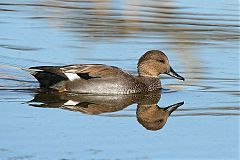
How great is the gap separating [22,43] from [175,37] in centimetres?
260

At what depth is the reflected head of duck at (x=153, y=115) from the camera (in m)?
8.87

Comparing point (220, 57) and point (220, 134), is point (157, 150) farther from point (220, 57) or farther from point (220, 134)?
point (220, 57)

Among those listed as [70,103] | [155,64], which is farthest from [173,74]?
[70,103]

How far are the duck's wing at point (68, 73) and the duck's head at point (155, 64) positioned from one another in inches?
23.9

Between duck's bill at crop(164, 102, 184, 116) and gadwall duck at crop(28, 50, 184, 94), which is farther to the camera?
gadwall duck at crop(28, 50, 184, 94)

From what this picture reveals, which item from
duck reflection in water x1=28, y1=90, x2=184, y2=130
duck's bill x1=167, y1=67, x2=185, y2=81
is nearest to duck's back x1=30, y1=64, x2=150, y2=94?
duck reflection in water x1=28, y1=90, x2=184, y2=130

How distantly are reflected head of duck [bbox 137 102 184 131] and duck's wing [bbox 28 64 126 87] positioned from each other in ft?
3.05

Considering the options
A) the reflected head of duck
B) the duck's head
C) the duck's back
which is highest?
the duck's head

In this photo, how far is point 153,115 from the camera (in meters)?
9.46

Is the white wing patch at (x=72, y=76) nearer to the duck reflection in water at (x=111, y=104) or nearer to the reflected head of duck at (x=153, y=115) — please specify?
the duck reflection in water at (x=111, y=104)

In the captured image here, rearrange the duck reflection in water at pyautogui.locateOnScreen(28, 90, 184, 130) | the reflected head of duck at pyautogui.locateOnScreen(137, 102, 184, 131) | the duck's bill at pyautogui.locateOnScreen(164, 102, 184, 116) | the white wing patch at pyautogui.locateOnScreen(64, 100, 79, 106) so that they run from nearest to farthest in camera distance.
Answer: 1. the reflected head of duck at pyautogui.locateOnScreen(137, 102, 184, 131)
2. the duck reflection in water at pyautogui.locateOnScreen(28, 90, 184, 130)
3. the duck's bill at pyautogui.locateOnScreen(164, 102, 184, 116)
4. the white wing patch at pyautogui.locateOnScreen(64, 100, 79, 106)

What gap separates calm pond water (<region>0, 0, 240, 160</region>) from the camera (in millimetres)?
7836

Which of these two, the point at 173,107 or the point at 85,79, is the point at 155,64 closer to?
the point at 85,79

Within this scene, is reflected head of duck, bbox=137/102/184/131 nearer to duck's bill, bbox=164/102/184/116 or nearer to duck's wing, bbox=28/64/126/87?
duck's bill, bbox=164/102/184/116
